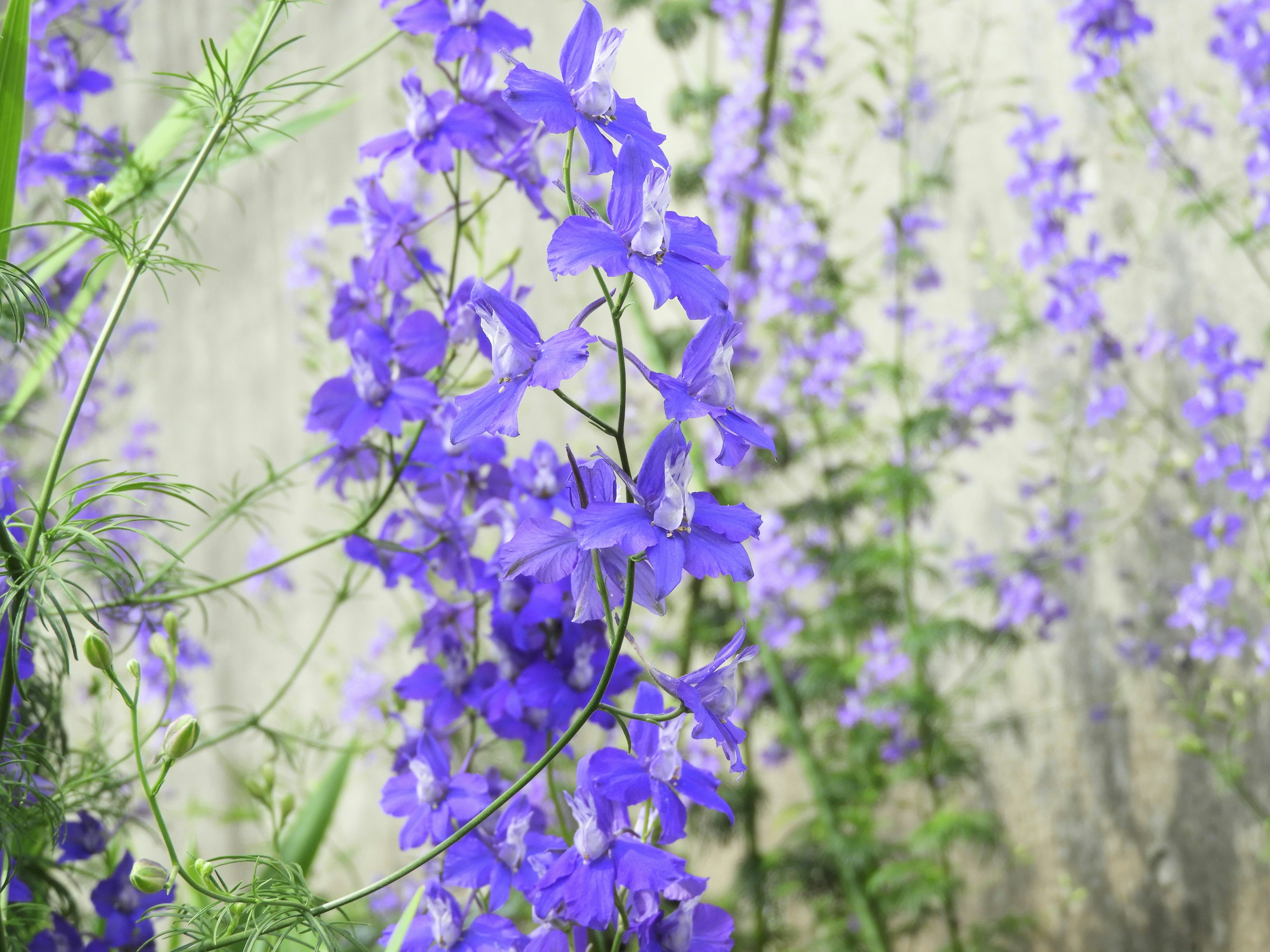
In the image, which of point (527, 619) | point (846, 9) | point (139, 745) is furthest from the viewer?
point (846, 9)

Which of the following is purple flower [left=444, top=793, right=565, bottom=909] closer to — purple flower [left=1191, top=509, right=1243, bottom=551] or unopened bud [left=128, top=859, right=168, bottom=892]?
unopened bud [left=128, top=859, right=168, bottom=892]

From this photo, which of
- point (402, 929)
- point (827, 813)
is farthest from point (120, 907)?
point (827, 813)

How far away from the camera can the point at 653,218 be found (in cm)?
45

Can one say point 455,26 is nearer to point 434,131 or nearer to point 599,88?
point 434,131

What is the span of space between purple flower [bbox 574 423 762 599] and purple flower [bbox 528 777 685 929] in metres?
0.13

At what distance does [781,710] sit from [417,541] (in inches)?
45.9

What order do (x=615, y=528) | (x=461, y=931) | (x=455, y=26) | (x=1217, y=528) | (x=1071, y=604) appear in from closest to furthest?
Answer: (x=615, y=528) → (x=461, y=931) → (x=455, y=26) → (x=1217, y=528) → (x=1071, y=604)

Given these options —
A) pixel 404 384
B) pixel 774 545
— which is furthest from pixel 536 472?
pixel 774 545

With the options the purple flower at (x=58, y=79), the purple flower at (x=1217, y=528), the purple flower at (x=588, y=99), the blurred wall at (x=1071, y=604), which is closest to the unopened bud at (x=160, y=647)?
the purple flower at (x=588, y=99)

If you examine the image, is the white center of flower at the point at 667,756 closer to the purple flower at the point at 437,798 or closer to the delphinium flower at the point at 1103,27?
the purple flower at the point at 437,798

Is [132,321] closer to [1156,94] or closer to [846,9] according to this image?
[846,9]

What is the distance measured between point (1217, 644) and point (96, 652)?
1646 millimetres

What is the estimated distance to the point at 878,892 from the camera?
1.73 metres

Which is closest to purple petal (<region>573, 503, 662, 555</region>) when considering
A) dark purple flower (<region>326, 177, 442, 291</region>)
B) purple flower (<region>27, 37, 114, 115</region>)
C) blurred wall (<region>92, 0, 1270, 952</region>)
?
dark purple flower (<region>326, 177, 442, 291</region>)
